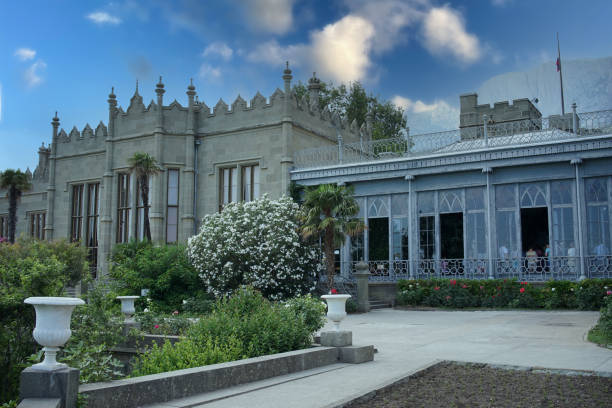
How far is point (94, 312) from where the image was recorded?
8594 millimetres

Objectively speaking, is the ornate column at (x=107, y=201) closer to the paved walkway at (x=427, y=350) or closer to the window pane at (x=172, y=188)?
the window pane at (x=172, y=188)

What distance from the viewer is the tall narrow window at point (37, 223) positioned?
3591 centimetres

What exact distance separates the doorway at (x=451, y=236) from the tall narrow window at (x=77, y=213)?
1870 cm

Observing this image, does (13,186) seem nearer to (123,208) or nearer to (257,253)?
(123,208)

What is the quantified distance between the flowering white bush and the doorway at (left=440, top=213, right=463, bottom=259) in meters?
4.73

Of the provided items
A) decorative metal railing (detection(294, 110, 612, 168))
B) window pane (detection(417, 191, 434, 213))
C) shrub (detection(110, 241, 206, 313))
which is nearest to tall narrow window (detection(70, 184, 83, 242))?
shrub (detection(110, 241, 206, 313))

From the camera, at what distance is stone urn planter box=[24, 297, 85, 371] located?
5.14 m

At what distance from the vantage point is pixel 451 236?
69.8 ft

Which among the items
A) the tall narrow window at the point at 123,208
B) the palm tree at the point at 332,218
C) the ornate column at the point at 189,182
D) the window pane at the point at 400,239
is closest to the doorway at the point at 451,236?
the window pane at the point at 400,239

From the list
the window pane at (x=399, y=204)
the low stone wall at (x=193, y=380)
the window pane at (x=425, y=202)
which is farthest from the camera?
the window pane at (x=399, y=204)

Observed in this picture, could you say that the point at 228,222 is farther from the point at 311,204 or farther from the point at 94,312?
the point at 94,312

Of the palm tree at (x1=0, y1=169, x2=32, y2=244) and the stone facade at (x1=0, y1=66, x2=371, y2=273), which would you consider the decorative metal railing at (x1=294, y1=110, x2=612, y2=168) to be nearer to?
the stone facade at (x1=0, y1=66, x2=371, y2=273)

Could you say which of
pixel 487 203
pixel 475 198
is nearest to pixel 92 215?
pixel 475 198

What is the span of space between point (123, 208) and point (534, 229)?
61.0ft
